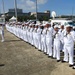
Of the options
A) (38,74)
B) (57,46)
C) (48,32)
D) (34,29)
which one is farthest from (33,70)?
(34,29)

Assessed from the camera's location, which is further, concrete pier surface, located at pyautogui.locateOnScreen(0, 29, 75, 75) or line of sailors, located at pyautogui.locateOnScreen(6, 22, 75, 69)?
line of sailors, located at pyautogui.locateOnScreen(6, 22, 75, 69)

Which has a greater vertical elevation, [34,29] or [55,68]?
[34,29]

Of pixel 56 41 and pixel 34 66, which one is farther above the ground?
pixel 56 41

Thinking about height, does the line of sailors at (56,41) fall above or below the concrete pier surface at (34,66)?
above

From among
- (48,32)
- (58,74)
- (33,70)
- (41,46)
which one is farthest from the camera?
(41,46)

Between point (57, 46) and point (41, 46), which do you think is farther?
point (41, 46)

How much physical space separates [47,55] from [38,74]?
3417mm

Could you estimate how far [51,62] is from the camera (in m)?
9.63

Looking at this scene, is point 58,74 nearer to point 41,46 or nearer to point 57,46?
point 57,46

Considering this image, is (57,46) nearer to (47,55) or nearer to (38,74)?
(47,55)

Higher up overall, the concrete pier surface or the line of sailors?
the line of sailors

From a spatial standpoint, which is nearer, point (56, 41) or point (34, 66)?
point (34, 66)

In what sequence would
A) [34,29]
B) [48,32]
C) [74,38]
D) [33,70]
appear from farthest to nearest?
1. [34,29]
2. [48,32]
3. [74,38]
4. [33,70]

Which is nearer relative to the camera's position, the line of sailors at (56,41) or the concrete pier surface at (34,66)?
the concrete pier surface at (34,66)
